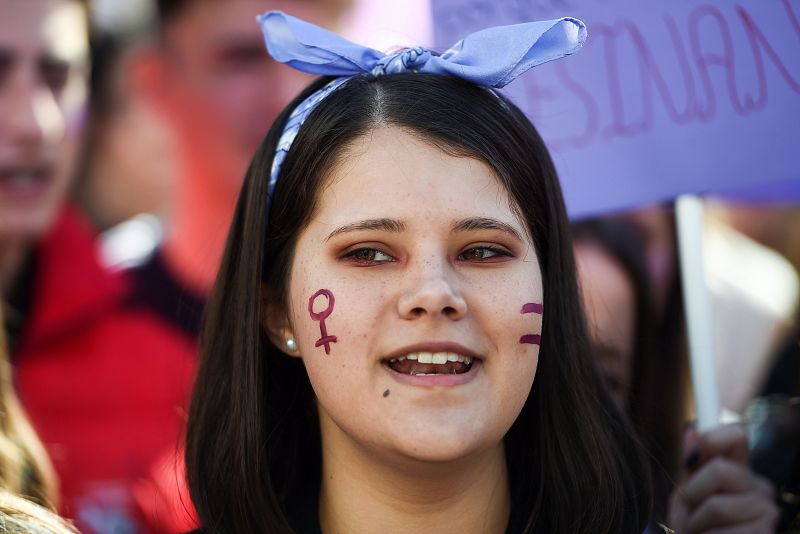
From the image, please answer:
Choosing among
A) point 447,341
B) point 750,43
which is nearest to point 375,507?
point 447,341

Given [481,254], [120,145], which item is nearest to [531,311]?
[481,254]

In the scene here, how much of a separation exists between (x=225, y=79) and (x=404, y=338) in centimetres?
217

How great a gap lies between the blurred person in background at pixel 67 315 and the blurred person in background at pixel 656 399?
134 cm

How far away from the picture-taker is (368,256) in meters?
1.99

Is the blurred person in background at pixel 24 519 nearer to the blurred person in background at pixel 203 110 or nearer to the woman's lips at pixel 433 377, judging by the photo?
the woman's lips at pixel 433 377

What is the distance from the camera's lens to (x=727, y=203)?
425 cm

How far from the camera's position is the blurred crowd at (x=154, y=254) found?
331 centimetres

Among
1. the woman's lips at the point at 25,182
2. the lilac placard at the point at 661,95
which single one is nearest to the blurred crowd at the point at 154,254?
the woman's lips at the point at 25,182

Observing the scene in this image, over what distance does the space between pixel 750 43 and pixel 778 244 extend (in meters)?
1.73

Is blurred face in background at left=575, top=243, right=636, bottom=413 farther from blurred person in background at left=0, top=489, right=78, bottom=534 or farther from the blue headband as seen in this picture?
blurred person in background at left=0, top=489, right=78, bottom=534

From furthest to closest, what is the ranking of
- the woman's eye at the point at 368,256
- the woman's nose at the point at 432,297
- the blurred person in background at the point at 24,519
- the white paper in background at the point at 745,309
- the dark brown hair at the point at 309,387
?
1. the white paper in background at the point at 745,309
2. the dark brown hair at the point at 309,387
3. the woman's eye at the point at 368,256
4. the woman's nose at the point at 432,297
5. the blurred person in background at the point at 24,519

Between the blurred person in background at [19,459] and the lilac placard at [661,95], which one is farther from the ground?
the lilac placard at [661,95]

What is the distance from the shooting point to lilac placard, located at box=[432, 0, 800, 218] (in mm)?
2500

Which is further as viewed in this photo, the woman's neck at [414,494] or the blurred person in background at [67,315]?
the blurred person in background at [67,315]
